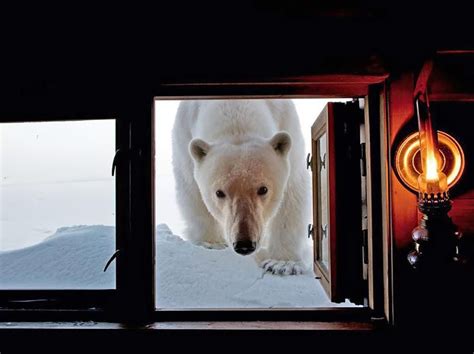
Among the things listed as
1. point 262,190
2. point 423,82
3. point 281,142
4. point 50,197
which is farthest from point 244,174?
point 423,82

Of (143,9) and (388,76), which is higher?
(143,9)

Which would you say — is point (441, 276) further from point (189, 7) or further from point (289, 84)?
point (189, 7)

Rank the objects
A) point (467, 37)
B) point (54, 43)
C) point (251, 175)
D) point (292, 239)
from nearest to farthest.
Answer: point (467, 37), point (54, 43), point (251, 175), point (292, 239)

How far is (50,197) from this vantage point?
154cm

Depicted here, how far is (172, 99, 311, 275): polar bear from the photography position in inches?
129

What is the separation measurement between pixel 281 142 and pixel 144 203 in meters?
2.13

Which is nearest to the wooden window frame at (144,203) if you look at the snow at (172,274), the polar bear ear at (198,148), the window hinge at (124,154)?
the window hinge at (124,154)

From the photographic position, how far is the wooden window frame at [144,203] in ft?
4.53

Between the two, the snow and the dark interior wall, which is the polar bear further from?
the dark interior wall

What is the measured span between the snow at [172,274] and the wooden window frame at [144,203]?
105 mm

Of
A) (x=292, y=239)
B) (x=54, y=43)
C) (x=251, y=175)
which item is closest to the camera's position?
(x=54, y=43)

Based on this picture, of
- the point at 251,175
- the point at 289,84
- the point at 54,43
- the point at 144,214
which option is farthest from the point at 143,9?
the point at 251,175

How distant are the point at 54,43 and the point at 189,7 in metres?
0.47

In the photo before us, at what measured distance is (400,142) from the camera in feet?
4.31
